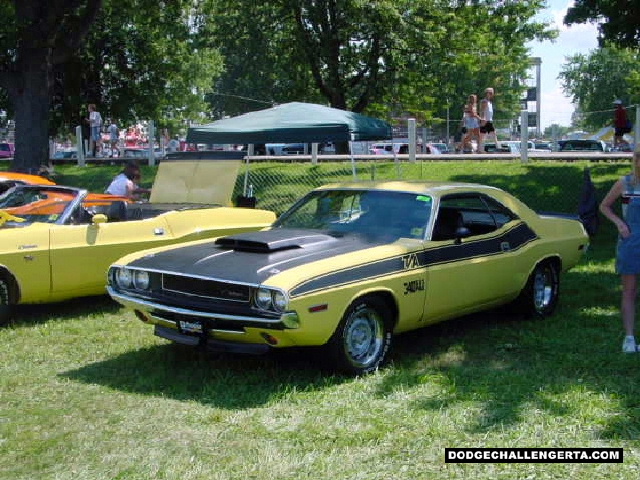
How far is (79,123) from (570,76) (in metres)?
47.9

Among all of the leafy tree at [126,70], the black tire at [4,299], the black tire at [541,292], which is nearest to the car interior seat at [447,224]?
the black tire at [541,292]

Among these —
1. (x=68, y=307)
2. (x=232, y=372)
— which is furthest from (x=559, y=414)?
(x=68, y=307)

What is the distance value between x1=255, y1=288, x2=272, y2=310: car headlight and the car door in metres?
1.43

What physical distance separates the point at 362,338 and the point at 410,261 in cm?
71

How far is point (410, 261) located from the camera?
6.22 m

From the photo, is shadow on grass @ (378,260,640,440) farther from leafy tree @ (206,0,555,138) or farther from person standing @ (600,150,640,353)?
leafy tree @ (206,0,555,138)

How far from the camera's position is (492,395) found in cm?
547

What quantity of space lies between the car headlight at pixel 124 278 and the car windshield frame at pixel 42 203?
1.85 meters

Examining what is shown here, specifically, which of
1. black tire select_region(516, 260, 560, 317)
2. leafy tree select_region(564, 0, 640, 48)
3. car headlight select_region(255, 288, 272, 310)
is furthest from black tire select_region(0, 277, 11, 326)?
leafy tree select_region(564, 0, 640, 48)

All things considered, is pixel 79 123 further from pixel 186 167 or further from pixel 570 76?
pixel 570 76

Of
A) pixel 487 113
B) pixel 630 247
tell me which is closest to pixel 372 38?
pixel 487 113

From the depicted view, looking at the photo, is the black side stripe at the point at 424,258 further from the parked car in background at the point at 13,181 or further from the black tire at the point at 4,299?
the parked car in background at the point at 13,181

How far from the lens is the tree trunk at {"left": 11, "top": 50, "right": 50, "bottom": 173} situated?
1894 centimetres

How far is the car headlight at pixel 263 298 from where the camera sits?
18.0ft
